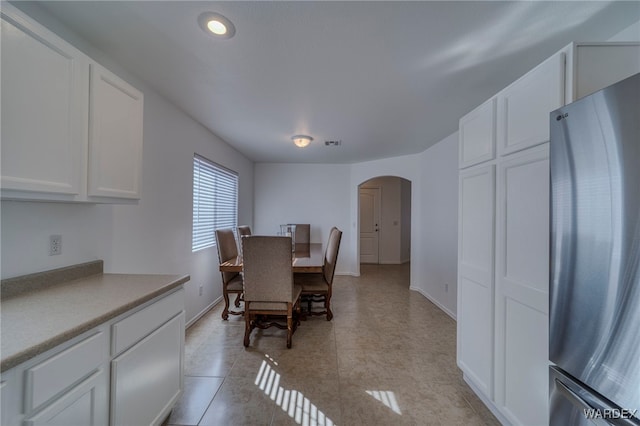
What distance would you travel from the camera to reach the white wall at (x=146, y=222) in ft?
4.17

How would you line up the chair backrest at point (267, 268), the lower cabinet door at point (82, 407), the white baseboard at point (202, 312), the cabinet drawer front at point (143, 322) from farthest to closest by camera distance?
the white baseboard at point (202, 312) → the chair backrest at point (267, 268) → the cabinet drawer front at point (143, 322) → the lower cabinet door at point (82, 407)

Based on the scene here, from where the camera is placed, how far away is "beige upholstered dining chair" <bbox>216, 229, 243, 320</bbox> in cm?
283

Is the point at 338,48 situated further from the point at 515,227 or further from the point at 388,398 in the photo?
the point at 388,398

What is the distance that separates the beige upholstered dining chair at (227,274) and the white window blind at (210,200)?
325 millimetres

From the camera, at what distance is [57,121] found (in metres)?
1.12

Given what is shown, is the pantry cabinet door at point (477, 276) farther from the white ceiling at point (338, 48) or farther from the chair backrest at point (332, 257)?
the chair backrest at point (332, 257)

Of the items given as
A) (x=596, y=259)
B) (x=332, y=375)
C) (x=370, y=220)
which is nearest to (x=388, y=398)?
(x=332, y=375)

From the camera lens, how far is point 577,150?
0.95 metres

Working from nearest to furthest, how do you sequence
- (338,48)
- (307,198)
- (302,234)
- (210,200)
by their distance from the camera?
(338,48) → (210,200) → (302,234) → (307,198)

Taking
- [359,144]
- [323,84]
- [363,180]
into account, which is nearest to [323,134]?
[359,144]

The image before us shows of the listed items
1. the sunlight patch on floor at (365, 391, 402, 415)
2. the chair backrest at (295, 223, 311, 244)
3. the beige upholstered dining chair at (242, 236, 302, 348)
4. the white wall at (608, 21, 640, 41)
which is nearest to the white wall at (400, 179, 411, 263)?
the chair backrest at (295, 223, 311, 244)

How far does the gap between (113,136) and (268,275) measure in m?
1.54

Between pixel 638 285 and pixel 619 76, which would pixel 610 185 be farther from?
pixel 619 76

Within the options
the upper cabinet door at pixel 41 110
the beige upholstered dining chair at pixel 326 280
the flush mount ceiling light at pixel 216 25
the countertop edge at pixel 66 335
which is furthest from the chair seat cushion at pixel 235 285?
the flush mount ceiling light at pixel 216 25
